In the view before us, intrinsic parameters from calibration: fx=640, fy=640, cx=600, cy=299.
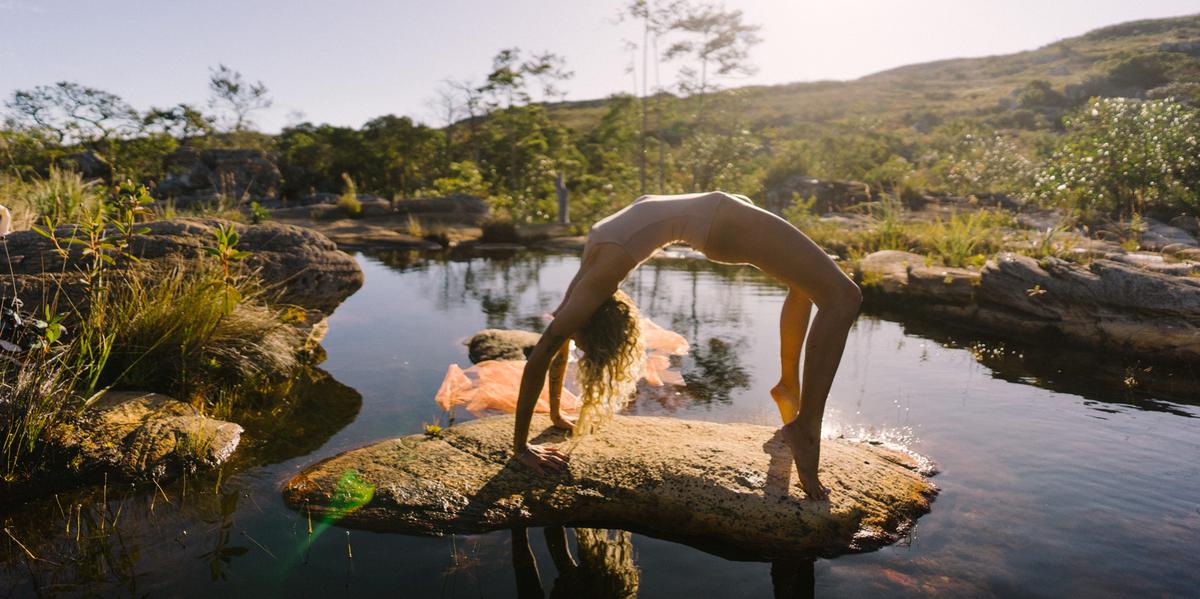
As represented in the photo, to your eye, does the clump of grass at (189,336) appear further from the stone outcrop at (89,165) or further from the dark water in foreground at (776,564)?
the stone outcrop at (89,165)

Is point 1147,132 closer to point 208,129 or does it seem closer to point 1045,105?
point 1045,105

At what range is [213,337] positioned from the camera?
4.02 metres

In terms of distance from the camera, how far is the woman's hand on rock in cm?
289

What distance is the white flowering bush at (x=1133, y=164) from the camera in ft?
35.0

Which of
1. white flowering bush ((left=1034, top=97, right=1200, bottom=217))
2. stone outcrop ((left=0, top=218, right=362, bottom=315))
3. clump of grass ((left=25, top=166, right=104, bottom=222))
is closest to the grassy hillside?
white flowering bush ((left=1034, top=97, right=1200, bottom=217))

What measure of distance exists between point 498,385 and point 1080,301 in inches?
208

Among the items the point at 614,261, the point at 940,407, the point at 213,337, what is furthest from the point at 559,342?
the point at 940,407

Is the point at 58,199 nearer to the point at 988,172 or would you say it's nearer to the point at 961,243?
the point at 961,243

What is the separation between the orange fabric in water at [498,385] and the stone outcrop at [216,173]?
1875cm

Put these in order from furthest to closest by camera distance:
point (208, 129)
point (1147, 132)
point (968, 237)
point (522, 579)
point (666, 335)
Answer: point (208, 129)
point (1147, 132)
point (968, 237)
point (666, 335)
point (522, 579)

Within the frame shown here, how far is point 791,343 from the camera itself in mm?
3287

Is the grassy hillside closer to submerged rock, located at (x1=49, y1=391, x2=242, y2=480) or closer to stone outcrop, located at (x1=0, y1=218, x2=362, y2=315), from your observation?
stone outcrop, located at (x1=0, y1=218, x2=362, y2=315)

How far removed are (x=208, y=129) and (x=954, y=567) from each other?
1246 inches

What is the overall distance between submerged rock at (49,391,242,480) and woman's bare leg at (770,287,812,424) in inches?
112
